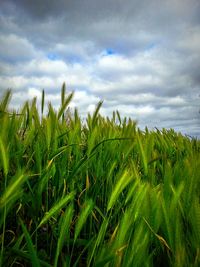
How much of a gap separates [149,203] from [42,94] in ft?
2.73

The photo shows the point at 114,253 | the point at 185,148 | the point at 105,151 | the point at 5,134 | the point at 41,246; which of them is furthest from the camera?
the point at 185,148

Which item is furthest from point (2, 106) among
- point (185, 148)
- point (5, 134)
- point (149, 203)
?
point (185, 148)

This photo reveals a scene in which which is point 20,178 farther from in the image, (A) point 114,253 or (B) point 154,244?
(B) point 154,244

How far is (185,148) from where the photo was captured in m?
2.45

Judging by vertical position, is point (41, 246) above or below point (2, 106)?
below

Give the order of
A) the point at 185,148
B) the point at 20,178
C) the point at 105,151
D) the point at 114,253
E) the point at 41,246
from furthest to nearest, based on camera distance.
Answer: the point at 185,148 → the point at 105,151 → the point at 41,246 → the point at 20,178 → the point at 114,253

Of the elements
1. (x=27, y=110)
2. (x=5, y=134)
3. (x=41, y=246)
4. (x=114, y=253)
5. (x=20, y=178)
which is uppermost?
(x=27, y=110)

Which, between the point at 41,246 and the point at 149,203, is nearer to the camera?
the point at 149,203

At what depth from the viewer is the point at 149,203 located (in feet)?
2.54

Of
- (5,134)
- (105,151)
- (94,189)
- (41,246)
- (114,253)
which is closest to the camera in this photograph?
(114,253)

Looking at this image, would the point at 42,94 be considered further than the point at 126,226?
Yes

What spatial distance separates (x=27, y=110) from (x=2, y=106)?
401 mm

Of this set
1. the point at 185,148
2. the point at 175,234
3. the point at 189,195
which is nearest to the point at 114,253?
the point at 175,234

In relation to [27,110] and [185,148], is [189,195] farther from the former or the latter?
[185,148]
